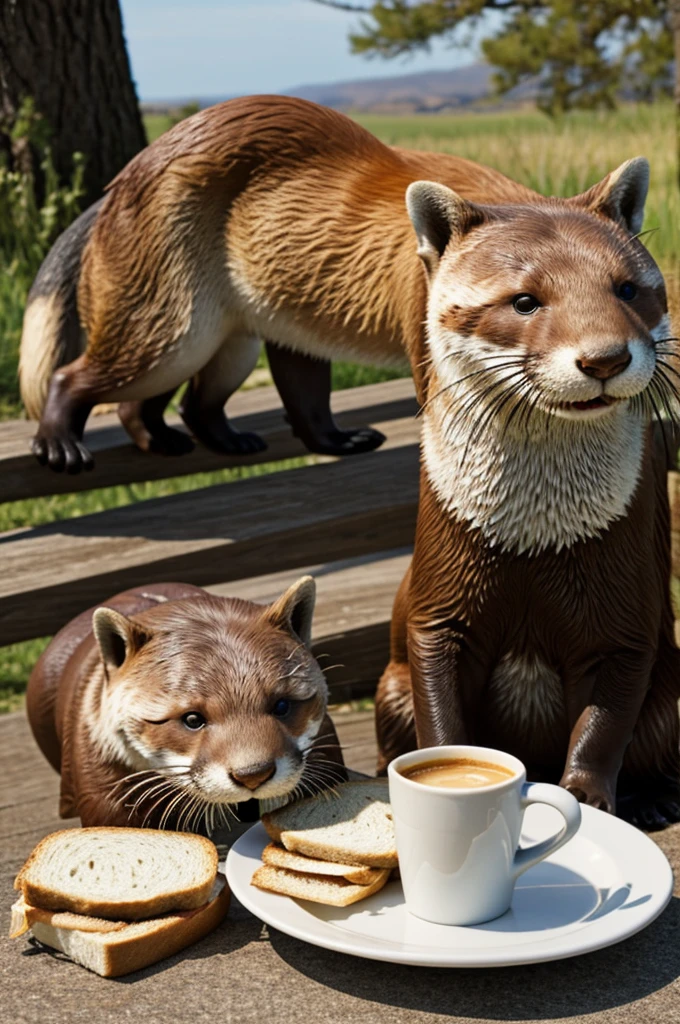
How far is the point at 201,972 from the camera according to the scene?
1.79 metres

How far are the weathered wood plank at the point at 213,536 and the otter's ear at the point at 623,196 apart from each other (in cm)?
152

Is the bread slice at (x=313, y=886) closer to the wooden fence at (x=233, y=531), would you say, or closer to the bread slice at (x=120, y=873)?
the bread slice at (x=120, y=873)

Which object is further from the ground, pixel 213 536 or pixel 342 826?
pixel 342 826

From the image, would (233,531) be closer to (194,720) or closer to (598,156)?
(194,720)

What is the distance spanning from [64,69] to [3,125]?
345 millimetres

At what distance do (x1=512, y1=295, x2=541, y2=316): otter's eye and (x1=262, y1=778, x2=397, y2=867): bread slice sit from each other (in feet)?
2.45

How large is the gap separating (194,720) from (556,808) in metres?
0.55

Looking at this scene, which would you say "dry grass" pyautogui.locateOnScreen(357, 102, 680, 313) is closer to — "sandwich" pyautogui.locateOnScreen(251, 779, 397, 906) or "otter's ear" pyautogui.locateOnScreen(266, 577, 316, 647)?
"otter's ear" pyautogui.locateOnScreen(266, 577, 316, 647)

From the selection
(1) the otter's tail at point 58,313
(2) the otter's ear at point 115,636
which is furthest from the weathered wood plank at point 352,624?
(2) the otter's ear at point 115,636

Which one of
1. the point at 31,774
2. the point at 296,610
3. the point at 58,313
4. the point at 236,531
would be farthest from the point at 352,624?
the point at 296,610

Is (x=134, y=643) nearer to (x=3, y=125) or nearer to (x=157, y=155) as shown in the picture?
(x=157, y=155)

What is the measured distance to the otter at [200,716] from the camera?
194 centimetres

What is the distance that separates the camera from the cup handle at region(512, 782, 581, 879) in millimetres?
1721

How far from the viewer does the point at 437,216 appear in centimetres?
201
